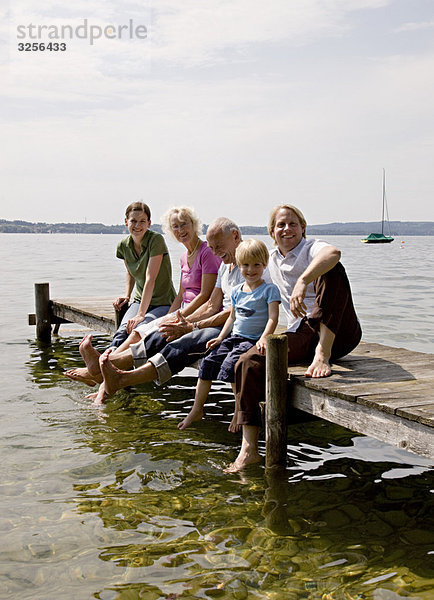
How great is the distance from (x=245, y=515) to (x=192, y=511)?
0.39 metres

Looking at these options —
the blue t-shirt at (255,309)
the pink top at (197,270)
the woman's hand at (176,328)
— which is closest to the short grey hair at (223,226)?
the pink top at (197,270)

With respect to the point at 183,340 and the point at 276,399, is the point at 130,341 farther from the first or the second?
the point at 276,399

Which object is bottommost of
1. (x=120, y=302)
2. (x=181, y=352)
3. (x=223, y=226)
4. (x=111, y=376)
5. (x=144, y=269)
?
(x=111, y=376)

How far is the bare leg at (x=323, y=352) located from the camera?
17.8 ft

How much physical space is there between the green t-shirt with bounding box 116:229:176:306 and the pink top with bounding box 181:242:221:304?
24.4 inches

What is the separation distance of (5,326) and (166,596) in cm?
1355

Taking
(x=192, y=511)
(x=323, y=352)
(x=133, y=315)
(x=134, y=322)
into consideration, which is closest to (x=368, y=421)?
(x=323, y=352)

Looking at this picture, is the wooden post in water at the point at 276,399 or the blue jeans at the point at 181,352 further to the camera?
the blue jeans at the point at 181,352

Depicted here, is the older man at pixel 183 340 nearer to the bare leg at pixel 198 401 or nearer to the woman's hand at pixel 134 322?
the bare leg at pixel 198 401

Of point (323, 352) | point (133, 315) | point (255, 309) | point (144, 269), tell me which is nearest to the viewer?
point (323, 352)

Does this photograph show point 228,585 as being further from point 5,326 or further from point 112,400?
point 5,326

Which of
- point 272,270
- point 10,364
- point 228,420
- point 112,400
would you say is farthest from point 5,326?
point 272,270

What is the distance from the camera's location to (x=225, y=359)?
6000 millimetres

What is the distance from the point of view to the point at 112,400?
8.41 m
